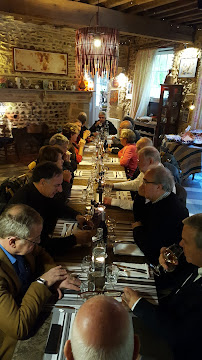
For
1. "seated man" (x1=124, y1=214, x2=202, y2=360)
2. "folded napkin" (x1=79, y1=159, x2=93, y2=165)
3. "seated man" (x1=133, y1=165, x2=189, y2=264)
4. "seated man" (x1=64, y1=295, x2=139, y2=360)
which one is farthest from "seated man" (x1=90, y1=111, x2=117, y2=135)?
"seated man" (x1=64, y1=295, x2=139, y2=360)

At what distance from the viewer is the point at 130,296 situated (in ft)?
4.28

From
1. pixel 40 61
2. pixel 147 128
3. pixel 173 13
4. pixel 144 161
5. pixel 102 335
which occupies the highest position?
pixel 173 13

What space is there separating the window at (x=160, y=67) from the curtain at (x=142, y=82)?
170 millimetres

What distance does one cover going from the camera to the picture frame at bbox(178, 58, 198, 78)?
6.69 meters

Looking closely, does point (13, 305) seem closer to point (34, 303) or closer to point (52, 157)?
point (34, 303)

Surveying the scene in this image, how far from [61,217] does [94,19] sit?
4123 millimetres

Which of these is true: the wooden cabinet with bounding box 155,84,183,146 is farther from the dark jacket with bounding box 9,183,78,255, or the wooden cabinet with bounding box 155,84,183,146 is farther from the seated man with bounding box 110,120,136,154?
the dark jacket with bounding box 9,183,78,255

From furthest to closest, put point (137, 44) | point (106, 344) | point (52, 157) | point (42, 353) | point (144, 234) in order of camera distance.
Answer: point (137, 44) → point (52, 157) → point (144, 234) → point (42, 353) → point (106, 344)

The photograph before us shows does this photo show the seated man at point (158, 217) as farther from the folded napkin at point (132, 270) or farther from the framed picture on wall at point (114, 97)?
the framed picture on wall at point (114, 97)

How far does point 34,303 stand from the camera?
3.97ft

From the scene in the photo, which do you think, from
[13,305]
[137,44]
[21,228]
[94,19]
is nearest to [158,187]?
[21,228]

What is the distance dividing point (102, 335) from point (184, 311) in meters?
0.65

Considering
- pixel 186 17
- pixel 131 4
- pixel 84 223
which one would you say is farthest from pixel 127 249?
pixel 186 17

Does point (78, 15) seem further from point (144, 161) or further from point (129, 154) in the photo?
point (144, 161)
